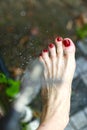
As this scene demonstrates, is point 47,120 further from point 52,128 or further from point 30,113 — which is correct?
point 30,113

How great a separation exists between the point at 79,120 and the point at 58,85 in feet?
1.25

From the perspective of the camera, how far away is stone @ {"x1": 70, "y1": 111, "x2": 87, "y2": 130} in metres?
2.99

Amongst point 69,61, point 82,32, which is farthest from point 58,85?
point 82,32

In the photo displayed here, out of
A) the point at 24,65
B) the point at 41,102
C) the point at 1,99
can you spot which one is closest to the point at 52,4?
the point at 24,65

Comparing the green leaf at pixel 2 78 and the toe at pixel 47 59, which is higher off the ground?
the green leaf at pixel 2 78

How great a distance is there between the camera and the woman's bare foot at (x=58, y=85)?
2.63 metres

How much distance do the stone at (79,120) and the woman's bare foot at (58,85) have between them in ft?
0.98

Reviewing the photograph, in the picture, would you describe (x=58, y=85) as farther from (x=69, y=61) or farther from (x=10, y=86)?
(x=10, y=86)

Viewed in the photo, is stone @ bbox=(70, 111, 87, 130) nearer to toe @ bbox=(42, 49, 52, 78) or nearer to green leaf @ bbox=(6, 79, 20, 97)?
toe @ bbox=(42, 49, 52, 78)

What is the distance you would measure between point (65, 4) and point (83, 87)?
945 millimetres

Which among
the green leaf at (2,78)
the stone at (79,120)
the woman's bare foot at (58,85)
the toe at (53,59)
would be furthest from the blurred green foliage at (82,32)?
the green leaf at (2,78)

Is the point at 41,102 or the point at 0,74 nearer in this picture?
the point at 0,74

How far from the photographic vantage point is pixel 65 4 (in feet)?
12.2

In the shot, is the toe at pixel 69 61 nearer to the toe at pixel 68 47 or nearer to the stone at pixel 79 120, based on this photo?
the toe at pixel 68 47
